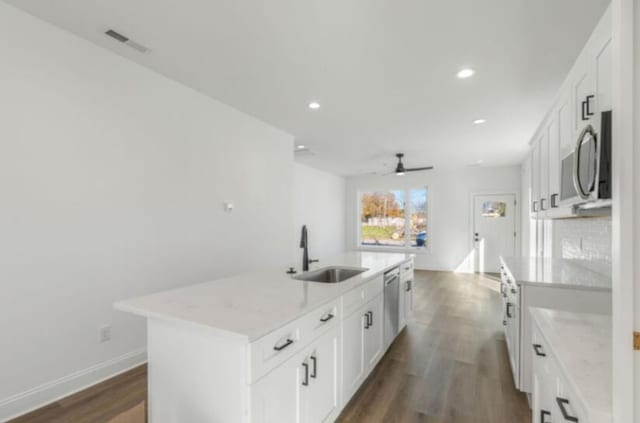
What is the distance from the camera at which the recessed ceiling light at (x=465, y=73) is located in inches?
104

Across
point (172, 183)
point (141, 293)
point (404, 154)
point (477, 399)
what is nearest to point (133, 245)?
point (141, 293)

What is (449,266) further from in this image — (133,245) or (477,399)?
(133,245)

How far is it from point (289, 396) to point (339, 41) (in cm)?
237

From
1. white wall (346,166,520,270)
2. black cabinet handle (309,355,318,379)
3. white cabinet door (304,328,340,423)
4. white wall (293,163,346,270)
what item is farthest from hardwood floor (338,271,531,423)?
white wall (346,166,520,270)

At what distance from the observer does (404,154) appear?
5836 mm

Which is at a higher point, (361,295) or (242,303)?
(242,303)

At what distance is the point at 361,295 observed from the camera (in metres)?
2.23

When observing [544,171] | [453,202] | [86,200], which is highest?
[544,171]

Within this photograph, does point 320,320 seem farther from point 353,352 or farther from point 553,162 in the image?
point 553,162

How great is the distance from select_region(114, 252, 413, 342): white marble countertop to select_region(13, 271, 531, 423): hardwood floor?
1.98 feet

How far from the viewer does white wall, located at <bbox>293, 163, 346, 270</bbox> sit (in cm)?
671

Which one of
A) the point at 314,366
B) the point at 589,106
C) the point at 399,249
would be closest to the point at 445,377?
the point at 314,366

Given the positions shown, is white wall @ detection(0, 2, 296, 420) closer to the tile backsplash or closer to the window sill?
the tile backsplash

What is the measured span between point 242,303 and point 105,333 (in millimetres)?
1683
